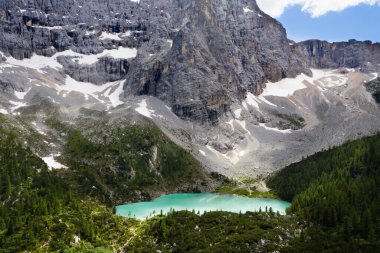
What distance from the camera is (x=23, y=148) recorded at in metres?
152

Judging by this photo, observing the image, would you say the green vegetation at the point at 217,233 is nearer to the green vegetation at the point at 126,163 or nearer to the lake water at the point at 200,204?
the lake water at the point at 200,204

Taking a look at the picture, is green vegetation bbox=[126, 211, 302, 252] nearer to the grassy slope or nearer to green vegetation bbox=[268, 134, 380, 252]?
green vegetation bbox=[268, 134, 380, 252]

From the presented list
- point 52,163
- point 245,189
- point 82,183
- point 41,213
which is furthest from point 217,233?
point 52,163

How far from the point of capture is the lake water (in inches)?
5305

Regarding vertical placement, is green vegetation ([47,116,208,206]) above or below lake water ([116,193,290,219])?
above

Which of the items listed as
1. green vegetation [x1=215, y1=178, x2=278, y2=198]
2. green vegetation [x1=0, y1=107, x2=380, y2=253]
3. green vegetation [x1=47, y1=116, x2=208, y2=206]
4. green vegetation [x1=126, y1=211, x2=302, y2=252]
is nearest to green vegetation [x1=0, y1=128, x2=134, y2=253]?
green vegetation [x1=0, y1=107, x2=380, y2=253]

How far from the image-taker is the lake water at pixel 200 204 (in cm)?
13475

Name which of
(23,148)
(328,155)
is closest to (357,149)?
(328,155)

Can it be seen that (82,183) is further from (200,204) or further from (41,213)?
(200,204)

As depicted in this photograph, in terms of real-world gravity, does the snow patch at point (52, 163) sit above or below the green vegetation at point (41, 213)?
above

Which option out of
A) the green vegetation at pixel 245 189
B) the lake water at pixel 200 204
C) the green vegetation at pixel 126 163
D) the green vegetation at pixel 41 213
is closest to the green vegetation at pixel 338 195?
the green vegetation at pixel 245 189

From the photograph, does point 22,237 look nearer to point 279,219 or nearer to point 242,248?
point 242,248

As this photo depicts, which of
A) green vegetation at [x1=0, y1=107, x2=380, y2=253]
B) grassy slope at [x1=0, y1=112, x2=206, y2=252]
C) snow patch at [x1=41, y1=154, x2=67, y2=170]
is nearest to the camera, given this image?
green vegetation at [x1=0, y1=107, x2=380, y2=253]

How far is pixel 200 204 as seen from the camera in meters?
146
